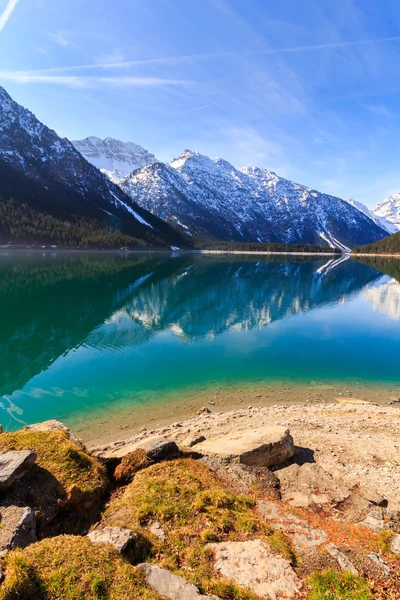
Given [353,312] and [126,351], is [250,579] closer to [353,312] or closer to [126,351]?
[126,351]

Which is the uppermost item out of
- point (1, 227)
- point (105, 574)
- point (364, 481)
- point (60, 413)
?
point (1, 227)

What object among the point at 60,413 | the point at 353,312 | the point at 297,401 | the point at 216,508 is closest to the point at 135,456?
the point at 216,508

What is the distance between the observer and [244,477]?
34.3 feet

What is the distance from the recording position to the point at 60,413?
20297 millimetres

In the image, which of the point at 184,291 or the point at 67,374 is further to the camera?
the point at 184,291

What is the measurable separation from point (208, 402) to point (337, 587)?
16.4m

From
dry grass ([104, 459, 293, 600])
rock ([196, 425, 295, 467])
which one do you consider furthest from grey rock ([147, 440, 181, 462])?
rock ([196, 425, 295, 467])

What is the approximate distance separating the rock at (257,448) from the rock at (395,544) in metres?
4.45

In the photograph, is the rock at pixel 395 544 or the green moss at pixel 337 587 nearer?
the green moss at pixel 337 587

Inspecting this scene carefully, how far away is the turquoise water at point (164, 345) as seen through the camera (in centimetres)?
2386

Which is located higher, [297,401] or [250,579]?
[250,579]

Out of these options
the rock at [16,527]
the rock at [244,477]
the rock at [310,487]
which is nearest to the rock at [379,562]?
the rock at [310,487]

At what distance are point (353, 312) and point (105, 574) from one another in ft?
189

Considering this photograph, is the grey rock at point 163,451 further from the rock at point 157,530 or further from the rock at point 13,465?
the rock at point 13,465
